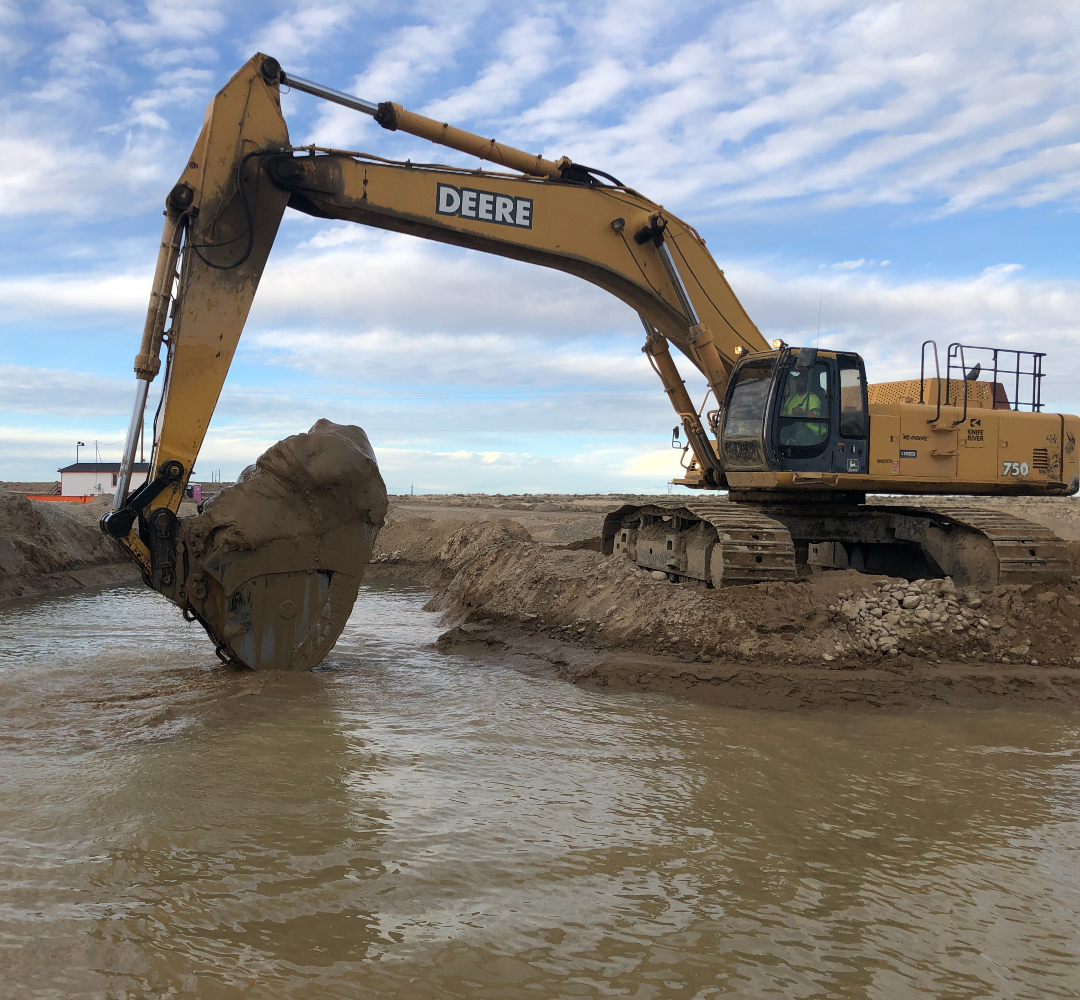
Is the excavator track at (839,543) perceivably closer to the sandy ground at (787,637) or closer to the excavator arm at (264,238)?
the sandy ground at (787,637)

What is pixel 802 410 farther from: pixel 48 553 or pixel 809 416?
pixel 48 553

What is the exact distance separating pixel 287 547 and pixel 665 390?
5.23 m

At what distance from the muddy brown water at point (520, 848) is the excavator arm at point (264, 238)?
853 mm

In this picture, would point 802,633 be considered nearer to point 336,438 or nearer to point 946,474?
point 946,474

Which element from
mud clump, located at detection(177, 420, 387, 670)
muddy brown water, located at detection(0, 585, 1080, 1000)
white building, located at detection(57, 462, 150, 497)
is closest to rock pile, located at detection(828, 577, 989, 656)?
muddy brown water, located at detection(0, 585, 1080, 1000)

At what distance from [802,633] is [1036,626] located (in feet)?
7.70

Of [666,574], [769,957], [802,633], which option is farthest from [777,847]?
[666,574]

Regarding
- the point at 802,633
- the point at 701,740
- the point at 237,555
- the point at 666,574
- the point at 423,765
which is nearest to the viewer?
the point at 423,765

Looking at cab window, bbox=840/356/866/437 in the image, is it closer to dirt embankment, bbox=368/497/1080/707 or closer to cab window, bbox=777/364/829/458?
cab window, bbox=777/364/829/458

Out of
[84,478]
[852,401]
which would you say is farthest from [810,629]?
[84,478]

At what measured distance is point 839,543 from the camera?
10.5 meters

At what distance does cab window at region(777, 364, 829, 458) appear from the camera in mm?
8398

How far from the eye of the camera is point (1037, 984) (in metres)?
2.75

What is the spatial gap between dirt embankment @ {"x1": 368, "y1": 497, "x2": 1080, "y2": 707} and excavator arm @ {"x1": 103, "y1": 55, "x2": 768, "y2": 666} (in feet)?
A: 8.33
